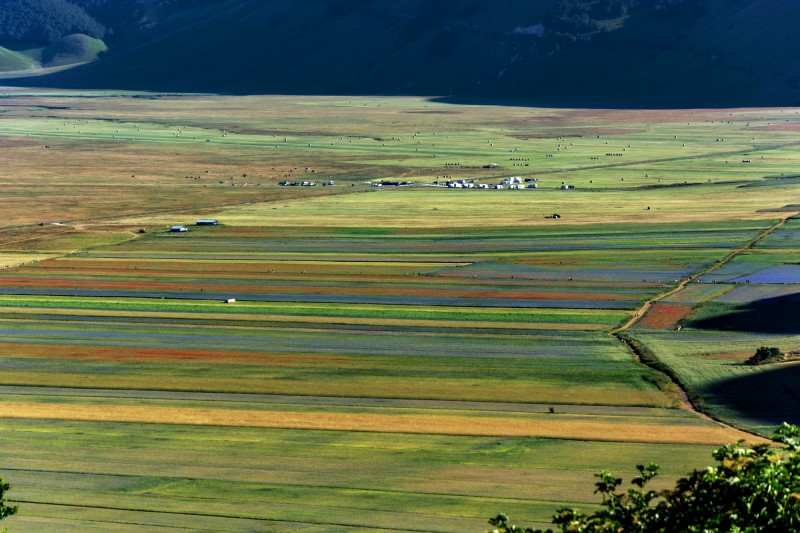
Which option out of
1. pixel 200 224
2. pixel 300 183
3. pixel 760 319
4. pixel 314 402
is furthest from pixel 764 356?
pixel 300 183

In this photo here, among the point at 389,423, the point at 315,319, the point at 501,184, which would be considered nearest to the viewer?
the point at 389,423

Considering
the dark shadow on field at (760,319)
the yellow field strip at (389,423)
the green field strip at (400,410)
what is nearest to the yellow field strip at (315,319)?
the dark shadow on field at (760,319)

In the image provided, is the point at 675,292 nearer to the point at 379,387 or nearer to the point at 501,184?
the point at 379,387

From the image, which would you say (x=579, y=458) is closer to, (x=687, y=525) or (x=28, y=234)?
(x=687, y=525)

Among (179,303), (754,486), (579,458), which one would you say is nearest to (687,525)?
(754,486)

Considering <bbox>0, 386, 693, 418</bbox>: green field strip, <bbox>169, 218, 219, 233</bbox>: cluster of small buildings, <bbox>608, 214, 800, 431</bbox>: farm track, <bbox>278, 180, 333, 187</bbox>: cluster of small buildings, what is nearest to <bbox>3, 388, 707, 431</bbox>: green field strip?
<bbox>0, 386, 693, 418</bbox>: green field strip

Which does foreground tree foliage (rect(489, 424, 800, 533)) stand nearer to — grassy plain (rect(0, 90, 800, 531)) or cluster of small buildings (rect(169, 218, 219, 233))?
grassy plain (rect(0, 90, 800, 531))
